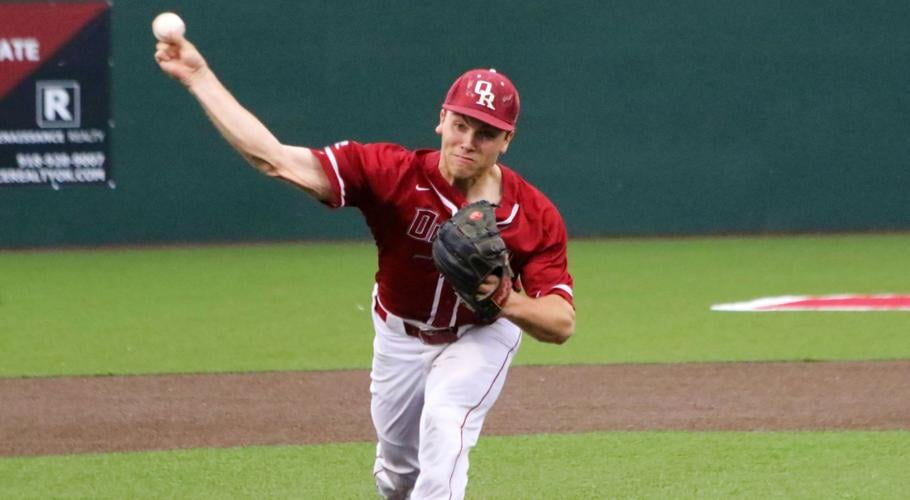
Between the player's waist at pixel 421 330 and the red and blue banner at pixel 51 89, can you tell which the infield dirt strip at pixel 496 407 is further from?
the red and blue banner at pixel 51 89

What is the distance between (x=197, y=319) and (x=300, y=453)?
410 centimetres

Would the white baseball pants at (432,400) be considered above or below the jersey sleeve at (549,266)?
below

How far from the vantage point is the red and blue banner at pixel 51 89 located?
47.3 ft

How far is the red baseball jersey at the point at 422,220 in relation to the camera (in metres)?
4.73

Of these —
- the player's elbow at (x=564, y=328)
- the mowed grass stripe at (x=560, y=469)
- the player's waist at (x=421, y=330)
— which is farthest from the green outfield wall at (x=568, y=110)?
the player's elbow at (x=564, y=328)

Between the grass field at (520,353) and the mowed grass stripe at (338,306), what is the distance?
24 millimetres

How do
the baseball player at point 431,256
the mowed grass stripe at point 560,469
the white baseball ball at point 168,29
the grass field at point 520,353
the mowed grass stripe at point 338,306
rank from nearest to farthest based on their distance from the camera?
the white baseball ball at point 168,29 → the baseball player at point 431,256 → the mowed grass stripe at point 560,469 → the grass field at point 520,353 → the mowed grass stripe at point 338,306

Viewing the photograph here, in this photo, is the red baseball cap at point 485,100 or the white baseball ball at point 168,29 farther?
the red baseball cap at point 485,100

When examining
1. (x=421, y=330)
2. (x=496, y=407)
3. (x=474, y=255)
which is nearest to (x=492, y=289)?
(x=474, y=255)

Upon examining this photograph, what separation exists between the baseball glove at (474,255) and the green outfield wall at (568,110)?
10.9m

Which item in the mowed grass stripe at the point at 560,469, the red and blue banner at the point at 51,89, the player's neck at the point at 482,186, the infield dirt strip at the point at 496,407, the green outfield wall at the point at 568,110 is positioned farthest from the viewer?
the green outfield wall at the point at 568,110

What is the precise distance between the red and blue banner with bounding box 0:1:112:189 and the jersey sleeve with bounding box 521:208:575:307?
1034 centimetres

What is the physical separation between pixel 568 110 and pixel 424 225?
10.9 m

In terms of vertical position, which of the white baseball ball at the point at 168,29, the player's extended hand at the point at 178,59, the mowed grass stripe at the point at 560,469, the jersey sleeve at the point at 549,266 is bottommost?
the mowed grass stripe at the point at 560,469
